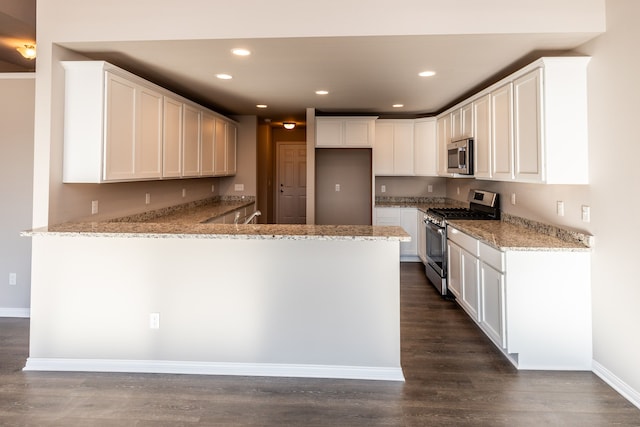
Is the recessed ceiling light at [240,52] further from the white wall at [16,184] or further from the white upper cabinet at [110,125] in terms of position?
the white wall at [16,184]

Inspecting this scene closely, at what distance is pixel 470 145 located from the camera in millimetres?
4199

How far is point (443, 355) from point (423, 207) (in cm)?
339

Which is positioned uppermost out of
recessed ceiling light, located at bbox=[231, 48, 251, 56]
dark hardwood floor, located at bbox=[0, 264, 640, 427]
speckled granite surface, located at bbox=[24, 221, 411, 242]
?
recessed ceiling light, located at bbox=[231, 48, 251, 56]

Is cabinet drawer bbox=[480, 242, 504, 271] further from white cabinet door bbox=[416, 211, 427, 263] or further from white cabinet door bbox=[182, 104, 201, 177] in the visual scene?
white cabinet door bbox=[182, 104, 201, 177]

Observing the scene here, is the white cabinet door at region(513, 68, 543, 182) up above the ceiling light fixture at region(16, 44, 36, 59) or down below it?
below

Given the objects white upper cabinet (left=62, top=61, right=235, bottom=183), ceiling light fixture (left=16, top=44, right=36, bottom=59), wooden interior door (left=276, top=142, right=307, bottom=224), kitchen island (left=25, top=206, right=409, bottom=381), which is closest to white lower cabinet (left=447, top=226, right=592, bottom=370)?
kitchen island (left=25, top=206, right=409, bottom=381)

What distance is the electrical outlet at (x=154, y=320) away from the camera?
2.71 meters

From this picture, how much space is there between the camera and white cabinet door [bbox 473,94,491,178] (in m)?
3.74

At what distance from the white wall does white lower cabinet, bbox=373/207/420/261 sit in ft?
14.8

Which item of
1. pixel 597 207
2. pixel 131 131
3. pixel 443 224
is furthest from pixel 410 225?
pixel 131 131

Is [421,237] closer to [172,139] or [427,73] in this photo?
[427,73]

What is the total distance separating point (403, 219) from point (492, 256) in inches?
124

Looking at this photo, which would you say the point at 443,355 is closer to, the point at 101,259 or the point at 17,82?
the point at 101,259

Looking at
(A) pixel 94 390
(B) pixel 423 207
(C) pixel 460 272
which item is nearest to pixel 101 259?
(A) pixel 94 390
